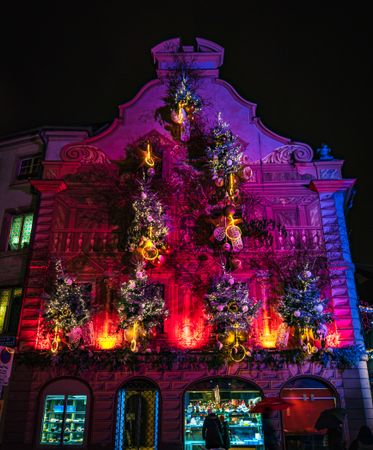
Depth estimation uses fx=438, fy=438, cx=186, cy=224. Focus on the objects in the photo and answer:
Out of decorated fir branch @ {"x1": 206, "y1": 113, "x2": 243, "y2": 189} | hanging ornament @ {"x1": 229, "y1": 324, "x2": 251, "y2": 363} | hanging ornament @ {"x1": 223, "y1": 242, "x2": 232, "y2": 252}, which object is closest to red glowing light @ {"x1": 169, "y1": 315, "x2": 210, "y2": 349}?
hanging ornament @ {"x1": 229, "y1": 324, "x2": 251, "y2": 363}

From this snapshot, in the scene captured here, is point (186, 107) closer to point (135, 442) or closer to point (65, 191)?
point (65, 191)

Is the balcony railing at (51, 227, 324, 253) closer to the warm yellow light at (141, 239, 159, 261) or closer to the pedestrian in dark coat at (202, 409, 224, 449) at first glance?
the warm yellow light at (141, 239, 159, 261)

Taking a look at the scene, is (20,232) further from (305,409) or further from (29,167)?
(305,409)

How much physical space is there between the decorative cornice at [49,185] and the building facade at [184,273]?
0.05 meters

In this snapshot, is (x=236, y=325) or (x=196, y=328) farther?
(x=196, y=328)

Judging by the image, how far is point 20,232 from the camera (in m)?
20.1

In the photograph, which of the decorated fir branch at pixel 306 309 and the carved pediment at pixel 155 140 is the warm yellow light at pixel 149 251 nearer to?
the decorated fir branch at pixel 306 309

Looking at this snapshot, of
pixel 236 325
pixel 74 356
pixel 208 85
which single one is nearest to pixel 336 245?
pixel 236 325

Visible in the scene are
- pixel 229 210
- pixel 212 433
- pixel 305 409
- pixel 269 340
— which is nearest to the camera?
pixel 212 433

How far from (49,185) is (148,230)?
17.8 ft

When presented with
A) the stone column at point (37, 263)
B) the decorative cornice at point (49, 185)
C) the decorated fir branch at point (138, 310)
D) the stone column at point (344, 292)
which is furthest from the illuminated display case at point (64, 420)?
the stone column at point (344, 292)

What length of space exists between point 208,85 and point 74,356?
558 inches

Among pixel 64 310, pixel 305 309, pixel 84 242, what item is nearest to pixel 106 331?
pixel 64 310

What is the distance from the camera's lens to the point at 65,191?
19.9 m
